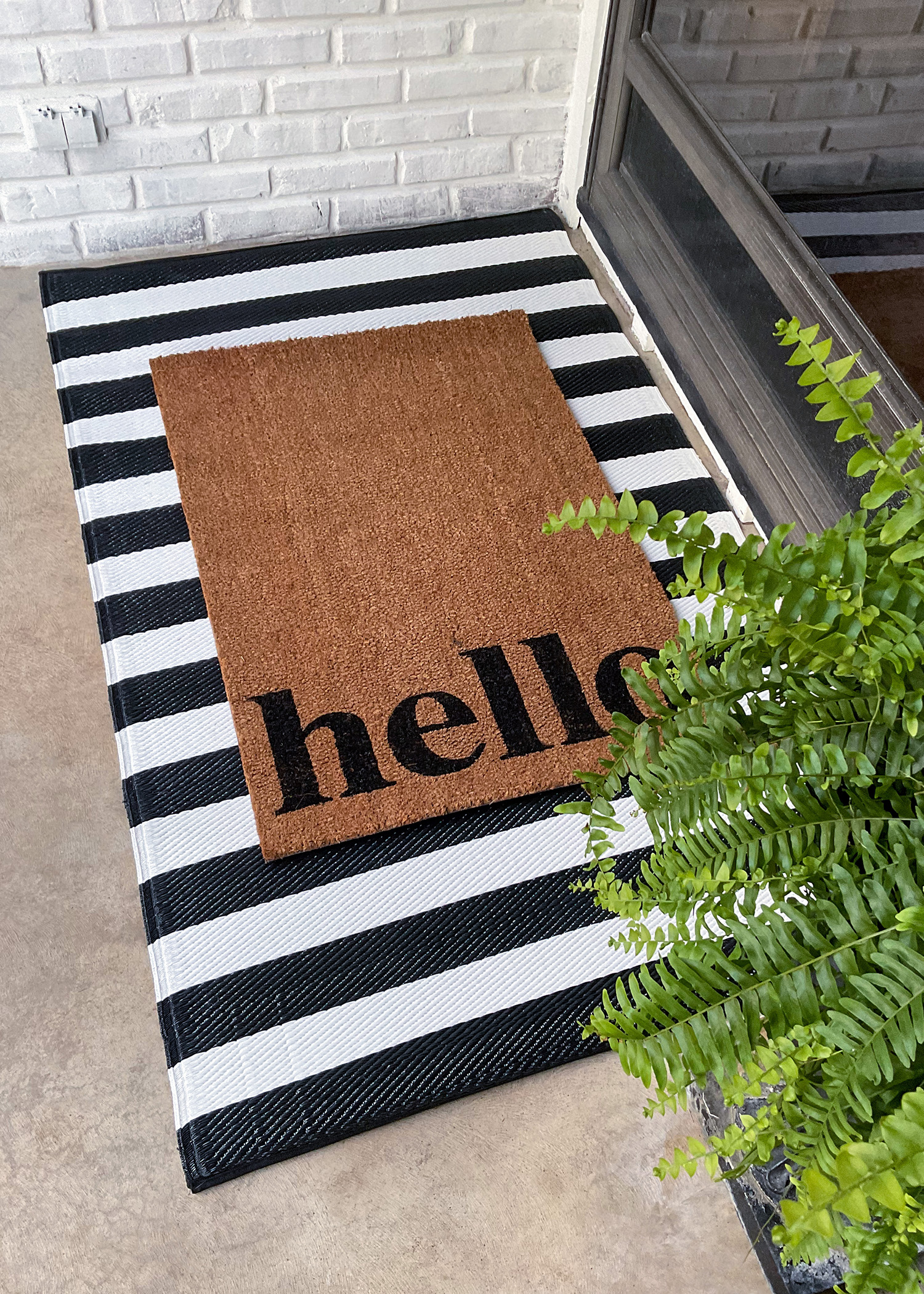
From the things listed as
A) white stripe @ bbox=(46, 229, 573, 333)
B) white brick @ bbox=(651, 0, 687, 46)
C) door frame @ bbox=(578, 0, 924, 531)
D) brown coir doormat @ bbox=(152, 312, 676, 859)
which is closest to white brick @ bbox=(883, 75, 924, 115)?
door frame @ bbox=(578, 0, 924, 531)

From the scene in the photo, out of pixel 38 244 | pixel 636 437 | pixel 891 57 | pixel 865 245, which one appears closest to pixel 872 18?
pixel 891 57

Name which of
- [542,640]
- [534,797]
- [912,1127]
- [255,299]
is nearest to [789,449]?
[542,640]

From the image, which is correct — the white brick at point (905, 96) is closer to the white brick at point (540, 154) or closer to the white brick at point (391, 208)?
the white brick at point (540, 154)

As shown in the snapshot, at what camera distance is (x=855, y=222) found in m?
1.54

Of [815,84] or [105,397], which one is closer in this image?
[815,84]

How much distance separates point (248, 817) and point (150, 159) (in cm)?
140

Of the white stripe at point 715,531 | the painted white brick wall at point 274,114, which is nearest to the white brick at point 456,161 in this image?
the painted white brick wall at point 274,114

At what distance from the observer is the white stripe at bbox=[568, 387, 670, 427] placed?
80.0 inches

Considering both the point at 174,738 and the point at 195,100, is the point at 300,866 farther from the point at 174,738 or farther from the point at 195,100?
the point at 195,100

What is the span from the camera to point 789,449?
1716mm

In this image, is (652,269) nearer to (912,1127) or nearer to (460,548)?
(460,548)

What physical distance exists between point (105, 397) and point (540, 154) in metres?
1.08

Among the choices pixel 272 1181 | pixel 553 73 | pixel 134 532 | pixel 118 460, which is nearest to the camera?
pixel 272 1181

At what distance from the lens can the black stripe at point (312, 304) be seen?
2109 millimetres
